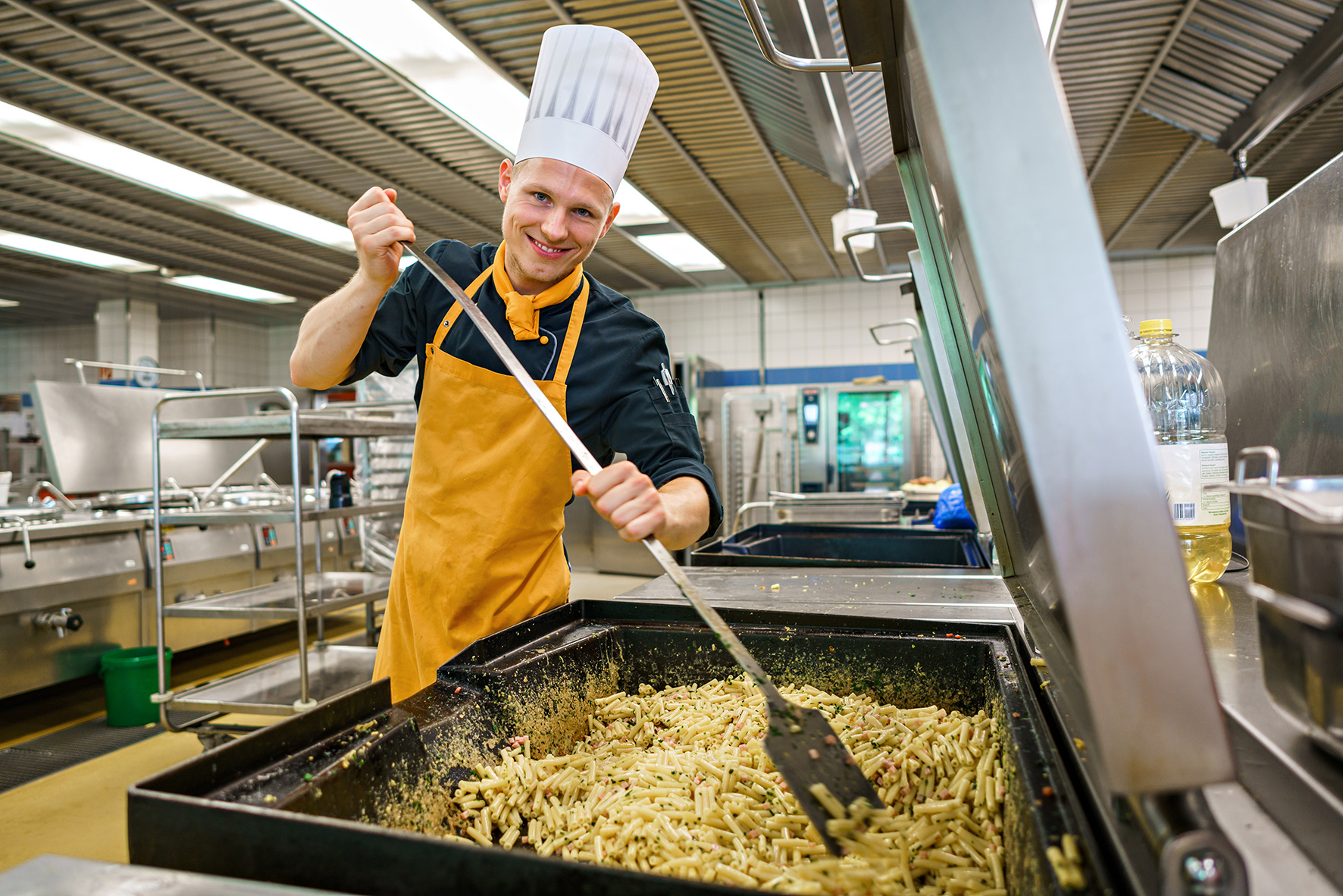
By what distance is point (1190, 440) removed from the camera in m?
1.34

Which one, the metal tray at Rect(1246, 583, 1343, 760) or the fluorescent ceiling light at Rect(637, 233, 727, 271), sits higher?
the fluorescent ceiling light at Rect(637, 233, 727, 271)

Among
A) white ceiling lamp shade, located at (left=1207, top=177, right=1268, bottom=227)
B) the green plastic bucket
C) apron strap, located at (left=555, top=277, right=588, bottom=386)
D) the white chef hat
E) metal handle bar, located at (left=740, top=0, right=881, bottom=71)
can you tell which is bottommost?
the green plastic bucket

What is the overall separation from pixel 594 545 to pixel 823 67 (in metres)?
6.78

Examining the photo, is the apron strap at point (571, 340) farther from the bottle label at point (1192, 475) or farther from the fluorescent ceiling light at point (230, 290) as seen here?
the fluorescent ceiling light at point (230, 290)

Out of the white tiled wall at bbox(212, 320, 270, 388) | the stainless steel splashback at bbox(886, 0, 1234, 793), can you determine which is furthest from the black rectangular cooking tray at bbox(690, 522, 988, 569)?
the white tiled wall at bbox(212, 320, 270, 388)

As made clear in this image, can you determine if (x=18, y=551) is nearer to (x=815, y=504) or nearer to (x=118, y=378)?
(x=815, y=504)

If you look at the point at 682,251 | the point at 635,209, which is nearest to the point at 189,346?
the point at 682,251

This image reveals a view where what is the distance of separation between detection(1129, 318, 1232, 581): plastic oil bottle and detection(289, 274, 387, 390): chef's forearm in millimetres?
1258

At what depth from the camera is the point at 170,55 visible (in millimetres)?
3891

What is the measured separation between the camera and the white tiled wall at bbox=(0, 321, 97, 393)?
10438mm

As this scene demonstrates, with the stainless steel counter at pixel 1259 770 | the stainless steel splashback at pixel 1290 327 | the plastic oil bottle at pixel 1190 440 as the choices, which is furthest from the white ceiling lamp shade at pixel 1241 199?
the stainless steel counter at pixel 1259 770

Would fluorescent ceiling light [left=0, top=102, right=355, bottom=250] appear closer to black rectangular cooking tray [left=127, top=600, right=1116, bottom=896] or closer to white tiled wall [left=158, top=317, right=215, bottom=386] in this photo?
white tiled wall [left=158, top=317, right=215, bottom=386]

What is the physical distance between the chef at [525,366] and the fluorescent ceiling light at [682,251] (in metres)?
5.61

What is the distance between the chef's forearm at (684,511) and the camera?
115cm
